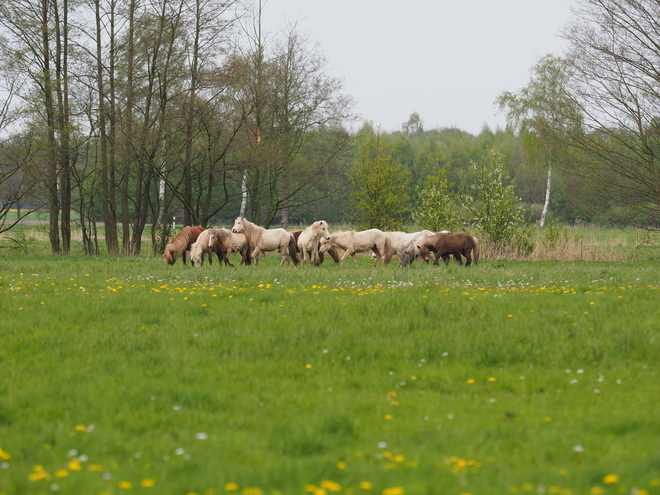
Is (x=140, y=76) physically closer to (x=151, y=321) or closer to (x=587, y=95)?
(x=587, y=95)

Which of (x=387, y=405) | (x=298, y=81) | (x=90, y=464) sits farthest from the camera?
(x=298, y=81)

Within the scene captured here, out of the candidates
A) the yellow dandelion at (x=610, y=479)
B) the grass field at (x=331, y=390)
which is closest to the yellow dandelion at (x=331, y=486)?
the grass field at (x=331, y=390)

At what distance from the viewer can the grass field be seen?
4684 mm

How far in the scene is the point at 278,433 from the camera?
5.71 metres

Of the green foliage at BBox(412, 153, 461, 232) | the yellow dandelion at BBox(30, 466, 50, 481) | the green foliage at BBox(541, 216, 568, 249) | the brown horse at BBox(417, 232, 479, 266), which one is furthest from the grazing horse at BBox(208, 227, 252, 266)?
the yellow dandelion at BBox(30, 466, 50, 481)

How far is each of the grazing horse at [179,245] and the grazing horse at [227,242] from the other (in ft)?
4.34

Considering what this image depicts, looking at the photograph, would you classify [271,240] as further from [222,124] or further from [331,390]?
[331,390]

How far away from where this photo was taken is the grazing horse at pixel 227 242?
2340 cm

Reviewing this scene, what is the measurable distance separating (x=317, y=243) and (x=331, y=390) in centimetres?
1764

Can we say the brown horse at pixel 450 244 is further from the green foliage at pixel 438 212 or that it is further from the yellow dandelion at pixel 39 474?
the yellow dandelion at pixel 39 474

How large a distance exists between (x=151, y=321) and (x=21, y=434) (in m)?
4.86

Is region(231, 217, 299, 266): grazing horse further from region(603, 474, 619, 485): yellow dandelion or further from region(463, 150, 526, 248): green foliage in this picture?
region(603, 474, 619, 485): yellow dandelion

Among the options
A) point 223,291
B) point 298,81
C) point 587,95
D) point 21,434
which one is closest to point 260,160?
point 298,81

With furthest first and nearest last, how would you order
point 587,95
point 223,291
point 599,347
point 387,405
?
point 587,95, point 223,291, point 599,347, point 387,405
